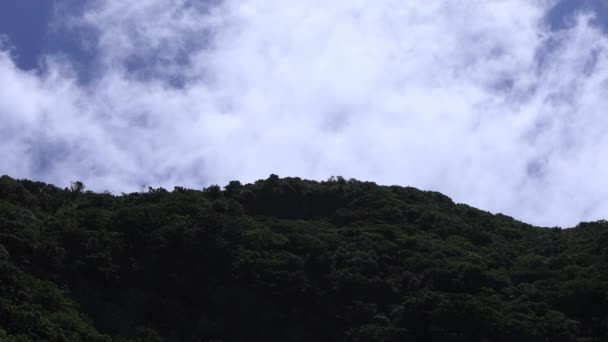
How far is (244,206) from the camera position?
50.5m

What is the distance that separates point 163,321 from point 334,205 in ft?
59.6

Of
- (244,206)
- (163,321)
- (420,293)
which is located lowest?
(163,321)

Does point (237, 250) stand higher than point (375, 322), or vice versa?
point (237, 250)

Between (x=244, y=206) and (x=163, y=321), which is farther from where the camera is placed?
(x=244, y=206)

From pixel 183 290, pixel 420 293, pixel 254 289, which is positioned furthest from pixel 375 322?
pixel 183 290

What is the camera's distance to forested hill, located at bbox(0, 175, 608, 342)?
3544 centimetres

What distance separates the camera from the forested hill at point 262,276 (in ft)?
116

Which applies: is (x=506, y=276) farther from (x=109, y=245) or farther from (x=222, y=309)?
(x=109, y=245)

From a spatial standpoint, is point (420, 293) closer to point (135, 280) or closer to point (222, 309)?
point (222, 309)

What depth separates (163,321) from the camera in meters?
37.0

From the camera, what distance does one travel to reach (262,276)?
3975 cm

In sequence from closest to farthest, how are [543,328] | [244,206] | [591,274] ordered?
1. [543,328]
2. [591,274]
3. [244,206]

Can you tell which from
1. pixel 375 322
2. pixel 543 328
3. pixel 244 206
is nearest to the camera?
pixel 543 328

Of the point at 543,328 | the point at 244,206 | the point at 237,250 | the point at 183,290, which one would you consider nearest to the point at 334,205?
the point at 244,206
